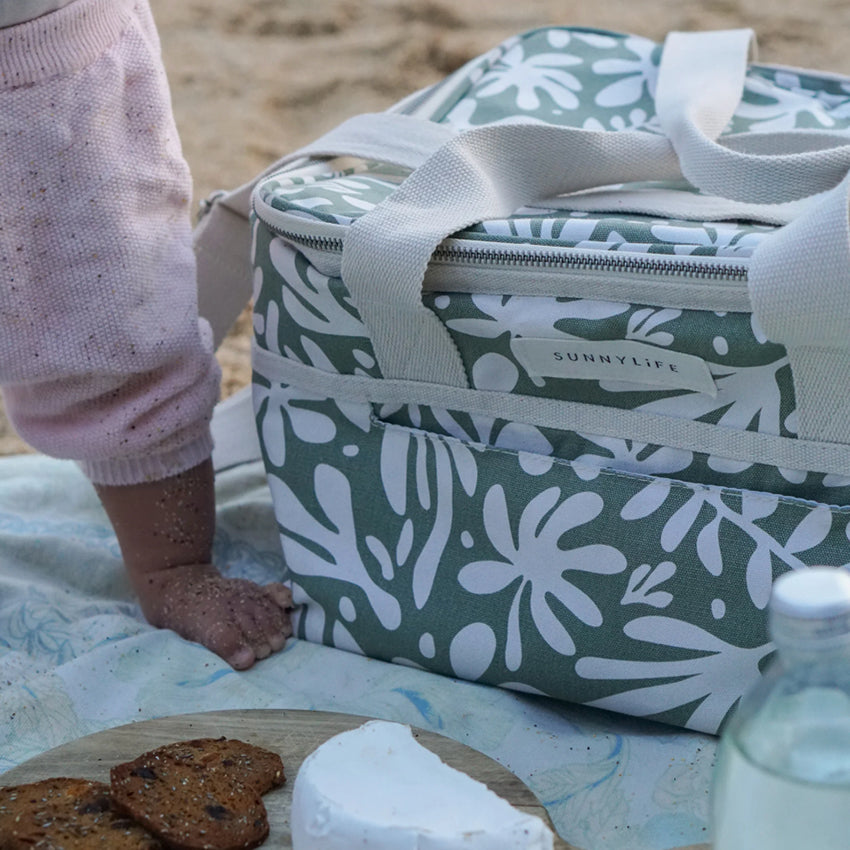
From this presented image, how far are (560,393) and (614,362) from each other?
0.06m

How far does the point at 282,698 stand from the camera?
39.3 inches

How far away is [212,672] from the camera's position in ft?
3.37

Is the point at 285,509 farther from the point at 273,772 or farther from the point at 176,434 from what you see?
the point at 273,772

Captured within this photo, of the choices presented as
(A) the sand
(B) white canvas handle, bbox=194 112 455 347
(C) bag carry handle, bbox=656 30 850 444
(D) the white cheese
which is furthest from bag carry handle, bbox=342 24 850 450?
(A) the sand

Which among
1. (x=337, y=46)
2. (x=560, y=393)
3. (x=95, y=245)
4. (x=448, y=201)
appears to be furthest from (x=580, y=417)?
(x=337, y=46)

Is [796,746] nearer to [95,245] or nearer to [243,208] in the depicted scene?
[95,245]

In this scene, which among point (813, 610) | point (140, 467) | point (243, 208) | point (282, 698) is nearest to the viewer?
point (813, 610)

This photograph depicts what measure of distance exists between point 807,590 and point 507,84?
914 mm

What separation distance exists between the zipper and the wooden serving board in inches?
13.4

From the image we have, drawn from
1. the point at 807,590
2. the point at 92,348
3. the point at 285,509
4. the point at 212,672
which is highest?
the point at 807,590

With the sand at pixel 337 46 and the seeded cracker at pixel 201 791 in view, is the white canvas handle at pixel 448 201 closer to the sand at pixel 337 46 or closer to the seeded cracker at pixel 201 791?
the seeded cracker at pixel 201 791

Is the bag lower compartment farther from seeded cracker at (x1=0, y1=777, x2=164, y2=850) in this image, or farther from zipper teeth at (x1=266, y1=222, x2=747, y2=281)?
seeded cracker at (x1=0, y1=777, x2=164, y2=850)

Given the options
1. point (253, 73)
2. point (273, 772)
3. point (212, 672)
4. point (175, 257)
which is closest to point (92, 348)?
point (175, 257)

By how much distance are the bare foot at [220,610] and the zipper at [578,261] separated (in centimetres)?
35
